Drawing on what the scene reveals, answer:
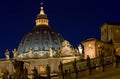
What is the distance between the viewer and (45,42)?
162m

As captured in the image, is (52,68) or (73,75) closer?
(73,75)

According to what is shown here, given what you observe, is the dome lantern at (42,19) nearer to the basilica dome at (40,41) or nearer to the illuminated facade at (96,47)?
the basilica dome at (40,41)

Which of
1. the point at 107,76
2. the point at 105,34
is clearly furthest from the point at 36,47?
the point at 107,76

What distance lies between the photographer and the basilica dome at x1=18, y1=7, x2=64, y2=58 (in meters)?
158

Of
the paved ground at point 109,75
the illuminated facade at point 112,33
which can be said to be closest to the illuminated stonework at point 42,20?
the illuminated facade at point 112,33

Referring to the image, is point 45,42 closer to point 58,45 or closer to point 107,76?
point 58,45

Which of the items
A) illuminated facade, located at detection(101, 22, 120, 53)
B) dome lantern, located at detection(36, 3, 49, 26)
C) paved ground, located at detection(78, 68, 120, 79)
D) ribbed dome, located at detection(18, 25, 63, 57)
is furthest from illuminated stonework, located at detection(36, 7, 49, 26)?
paved ground, located at detection(78, 68, 120, 79)

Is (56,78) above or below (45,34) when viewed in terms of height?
below

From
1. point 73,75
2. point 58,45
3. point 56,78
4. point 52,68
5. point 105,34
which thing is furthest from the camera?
point 58,45

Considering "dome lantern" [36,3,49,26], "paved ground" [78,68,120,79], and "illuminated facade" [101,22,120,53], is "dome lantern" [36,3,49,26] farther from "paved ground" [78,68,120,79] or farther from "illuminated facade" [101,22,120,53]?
"paved ground" [78,68,120,79]

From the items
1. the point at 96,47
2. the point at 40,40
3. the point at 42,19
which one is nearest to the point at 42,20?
the point at 42,19

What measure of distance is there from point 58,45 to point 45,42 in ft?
17.0

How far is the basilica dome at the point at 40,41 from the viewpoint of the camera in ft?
519

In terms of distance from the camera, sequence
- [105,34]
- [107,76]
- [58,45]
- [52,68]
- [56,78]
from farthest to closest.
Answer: [58,45], [52,68], [105,34], [56,78], [107,76]
